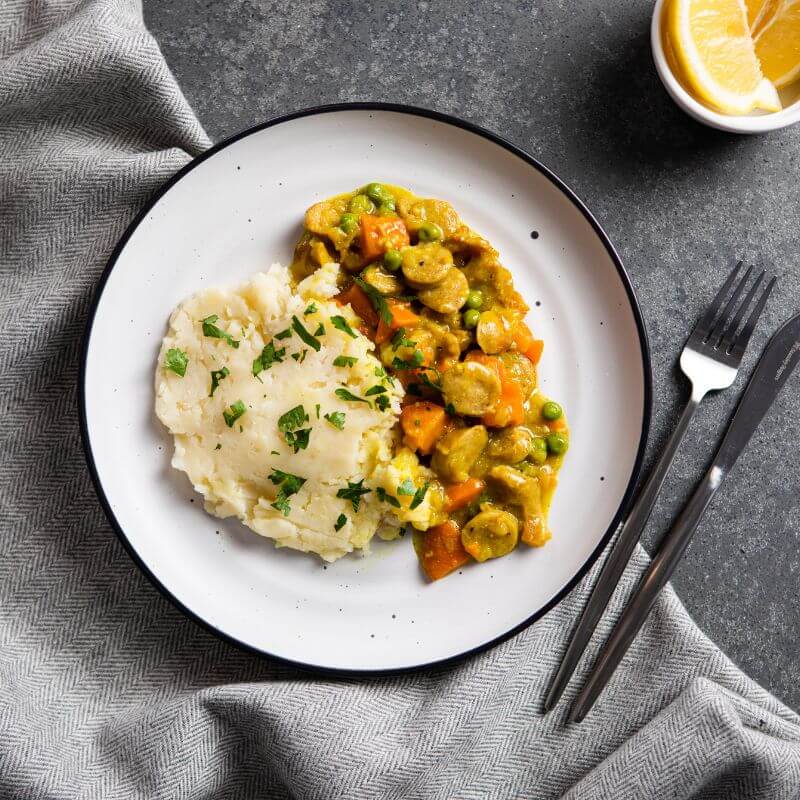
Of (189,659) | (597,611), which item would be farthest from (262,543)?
(597,611)

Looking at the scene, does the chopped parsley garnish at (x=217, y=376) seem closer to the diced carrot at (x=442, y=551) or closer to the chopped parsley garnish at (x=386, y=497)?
the chopped parsley garnish at (x=386, y=497)

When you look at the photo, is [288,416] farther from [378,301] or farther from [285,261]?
[285,261]

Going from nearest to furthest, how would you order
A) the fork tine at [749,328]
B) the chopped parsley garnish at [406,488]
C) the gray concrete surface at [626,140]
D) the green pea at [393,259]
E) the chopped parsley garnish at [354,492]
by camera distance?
the chopped parsley garnish at [406,488] < the chopped parsley garnish at [354,492] < the green pea at [393,259] < the fork tine at [749,328] < the gray concrete surface at [626,140]

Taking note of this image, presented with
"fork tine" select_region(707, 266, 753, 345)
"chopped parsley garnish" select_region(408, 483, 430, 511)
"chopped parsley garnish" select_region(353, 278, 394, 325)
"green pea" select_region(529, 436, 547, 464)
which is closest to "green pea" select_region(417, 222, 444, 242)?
"chopped parsley garnish" select_region(353, 278, 394, 325)

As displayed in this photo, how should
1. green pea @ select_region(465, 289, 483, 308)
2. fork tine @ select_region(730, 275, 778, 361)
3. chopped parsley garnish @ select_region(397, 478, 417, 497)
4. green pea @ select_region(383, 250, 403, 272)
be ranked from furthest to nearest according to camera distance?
fork tine @ select_region(730, 275, 778, 361), green pea @ select_region(465, 289, 483, 308), green pea @ select_region(383, 250, 403, 272), chopped parsley garnish @ select_region(397, 478, 417, 497)

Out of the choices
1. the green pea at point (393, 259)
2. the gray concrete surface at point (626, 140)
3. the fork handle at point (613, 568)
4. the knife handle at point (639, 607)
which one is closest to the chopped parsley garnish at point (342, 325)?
the green pea at point (393, 259)

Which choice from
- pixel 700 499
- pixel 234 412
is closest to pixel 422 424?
pixel 234 412

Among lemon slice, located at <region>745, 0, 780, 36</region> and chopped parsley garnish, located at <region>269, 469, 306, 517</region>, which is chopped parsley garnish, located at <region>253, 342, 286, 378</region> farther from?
lemon slice, located at <region>745, 0, 780, 36</region>
